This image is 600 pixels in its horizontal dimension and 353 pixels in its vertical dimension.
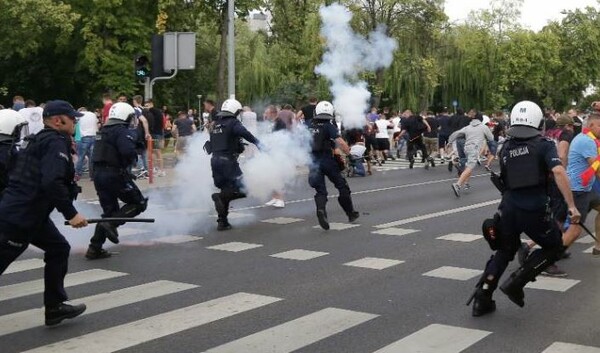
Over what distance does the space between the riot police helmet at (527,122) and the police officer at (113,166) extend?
454 centimetres

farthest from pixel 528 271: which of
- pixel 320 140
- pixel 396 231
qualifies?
pixel 320 140

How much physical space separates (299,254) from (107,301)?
2970 millimetres

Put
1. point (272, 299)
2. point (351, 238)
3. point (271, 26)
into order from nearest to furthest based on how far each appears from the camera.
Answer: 1. point (272, 299)
2. point (351, 238)
3. point (271, 26)

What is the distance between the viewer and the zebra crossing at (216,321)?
561 centimetres

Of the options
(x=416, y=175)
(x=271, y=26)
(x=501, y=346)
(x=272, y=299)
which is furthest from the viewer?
(x=271, y=26)

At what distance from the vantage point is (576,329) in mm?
6148

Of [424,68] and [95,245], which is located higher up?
[424,68]

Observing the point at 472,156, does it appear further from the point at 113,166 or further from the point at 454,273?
the point at 113,166

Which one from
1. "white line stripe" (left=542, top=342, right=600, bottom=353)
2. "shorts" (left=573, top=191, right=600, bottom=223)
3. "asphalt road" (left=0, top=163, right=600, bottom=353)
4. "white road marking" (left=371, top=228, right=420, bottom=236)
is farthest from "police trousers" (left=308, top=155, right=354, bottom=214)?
"white line stripe" (left=542, top=342, right=600, bottom=353)

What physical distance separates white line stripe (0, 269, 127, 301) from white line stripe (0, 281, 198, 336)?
2.02ft

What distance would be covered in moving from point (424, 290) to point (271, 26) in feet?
64.1

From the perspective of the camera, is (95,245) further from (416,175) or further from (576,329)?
(416,175)

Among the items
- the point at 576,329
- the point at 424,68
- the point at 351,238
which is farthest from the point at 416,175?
the point at 424,68

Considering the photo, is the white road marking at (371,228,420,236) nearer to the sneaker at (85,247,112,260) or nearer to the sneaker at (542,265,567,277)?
the sneaker at (542,265,567,277)
